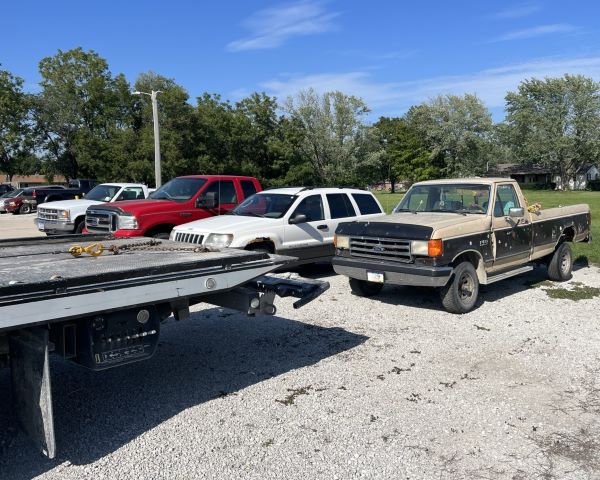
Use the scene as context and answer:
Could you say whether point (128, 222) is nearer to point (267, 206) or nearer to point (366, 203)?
point (267, 206)

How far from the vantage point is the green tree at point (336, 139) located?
5878 cm

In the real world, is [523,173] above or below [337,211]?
above

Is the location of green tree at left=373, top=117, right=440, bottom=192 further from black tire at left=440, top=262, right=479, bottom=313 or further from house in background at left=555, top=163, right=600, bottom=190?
black tire at left=440, top=262, right=479, bottom=313

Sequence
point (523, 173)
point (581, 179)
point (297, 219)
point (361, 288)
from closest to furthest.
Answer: point (361, 288) < point (297, 219) < point (581, 179) < point (523, 173)

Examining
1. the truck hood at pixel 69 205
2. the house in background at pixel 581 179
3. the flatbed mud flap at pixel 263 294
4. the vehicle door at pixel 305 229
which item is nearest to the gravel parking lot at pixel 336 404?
the flatbed mud flap at pixel 263 294

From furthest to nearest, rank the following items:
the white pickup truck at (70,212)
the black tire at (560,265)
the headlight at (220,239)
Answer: the white pickup truck at (70,212)
the black tire at (560,265)
the headlight at (220,239)

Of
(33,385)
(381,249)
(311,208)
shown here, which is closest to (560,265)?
(381,249)

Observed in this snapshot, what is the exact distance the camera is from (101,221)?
11648 mm

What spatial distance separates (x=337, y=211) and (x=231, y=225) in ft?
8.28

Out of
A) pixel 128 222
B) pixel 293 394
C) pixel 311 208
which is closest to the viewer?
pixel 293 394

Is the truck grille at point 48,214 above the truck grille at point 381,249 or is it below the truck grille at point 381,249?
above

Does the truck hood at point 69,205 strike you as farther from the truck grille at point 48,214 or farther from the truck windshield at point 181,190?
the truck windshield at point 181,190

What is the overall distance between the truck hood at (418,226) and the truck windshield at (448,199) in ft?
0.79

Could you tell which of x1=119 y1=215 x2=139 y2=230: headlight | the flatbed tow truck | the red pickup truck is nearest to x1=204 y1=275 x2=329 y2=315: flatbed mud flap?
the flatbed tow truck
